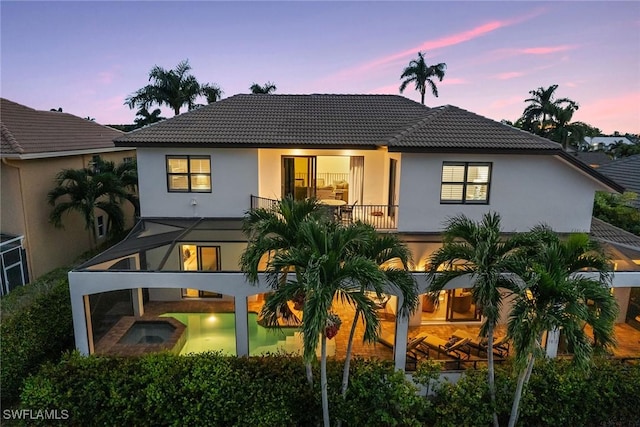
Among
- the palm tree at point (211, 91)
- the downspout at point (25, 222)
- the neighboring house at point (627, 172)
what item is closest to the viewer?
the downspout at point (25, 222)

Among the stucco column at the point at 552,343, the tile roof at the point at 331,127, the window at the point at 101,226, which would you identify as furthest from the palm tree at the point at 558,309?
the window at the point at 101,226

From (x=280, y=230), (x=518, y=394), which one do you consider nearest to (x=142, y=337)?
(x=280, y=230)

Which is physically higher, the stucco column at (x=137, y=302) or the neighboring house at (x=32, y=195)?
the neighboring house at (x=32, y=195)

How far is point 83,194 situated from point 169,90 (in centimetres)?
2126

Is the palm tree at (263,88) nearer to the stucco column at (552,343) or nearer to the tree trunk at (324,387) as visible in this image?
the stucco column at (552,343)

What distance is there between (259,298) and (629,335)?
593 inches

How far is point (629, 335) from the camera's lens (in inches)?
559

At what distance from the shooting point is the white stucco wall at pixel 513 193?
43.3ft

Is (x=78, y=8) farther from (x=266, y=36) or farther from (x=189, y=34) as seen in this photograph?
(x=266, y=36)

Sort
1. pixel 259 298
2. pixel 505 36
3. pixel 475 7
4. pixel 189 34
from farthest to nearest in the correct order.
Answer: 1. pixel 189 34
2. pixel 505 36
3. pixel 475 7
4. pixel 259 298

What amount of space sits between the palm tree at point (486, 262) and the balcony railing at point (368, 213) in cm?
490

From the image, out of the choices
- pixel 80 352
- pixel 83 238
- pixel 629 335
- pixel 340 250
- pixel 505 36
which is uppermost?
pixel 505 36

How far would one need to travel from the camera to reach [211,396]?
28.8 ft

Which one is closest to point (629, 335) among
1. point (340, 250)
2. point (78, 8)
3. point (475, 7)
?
point (340, 250)
